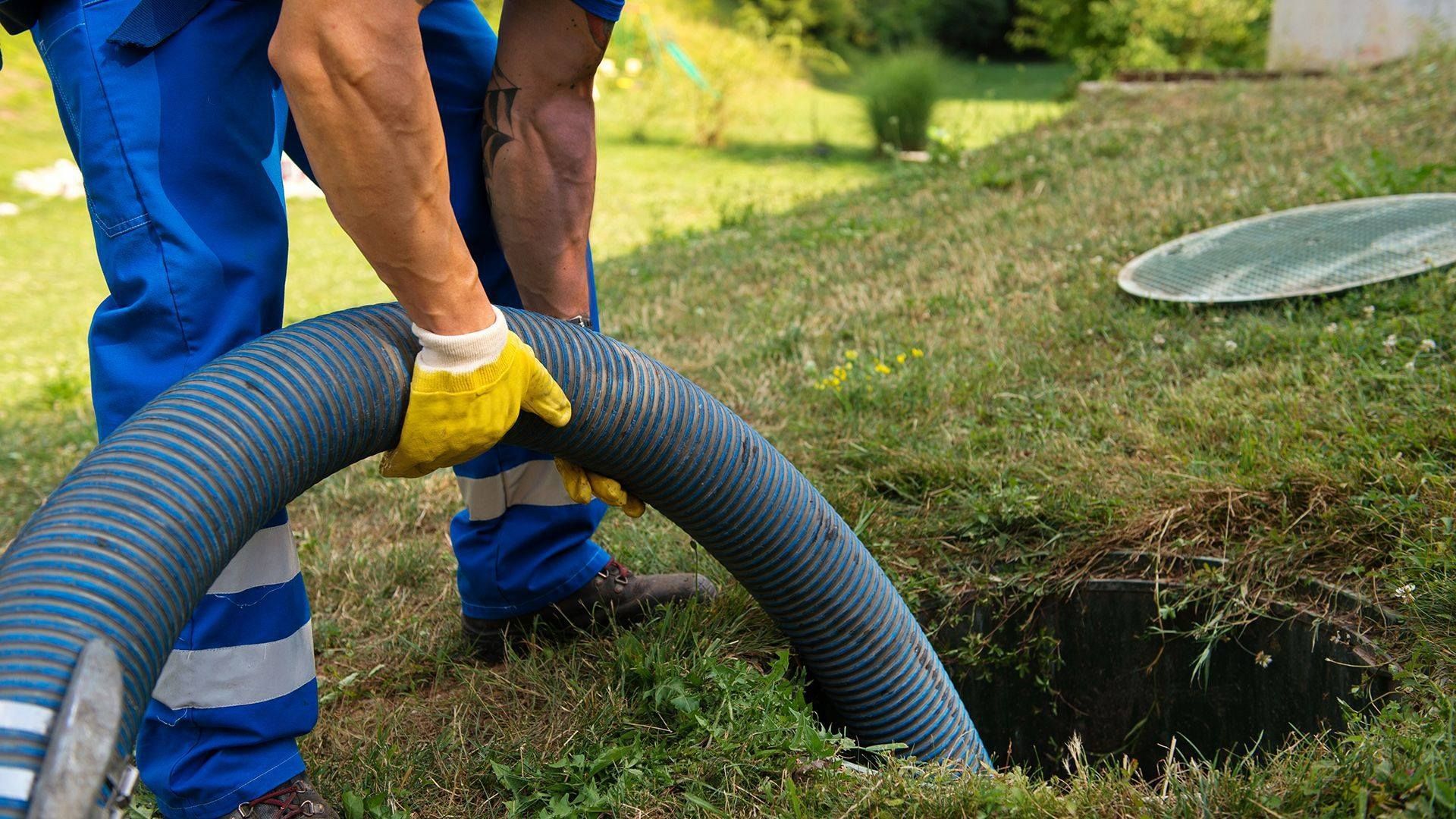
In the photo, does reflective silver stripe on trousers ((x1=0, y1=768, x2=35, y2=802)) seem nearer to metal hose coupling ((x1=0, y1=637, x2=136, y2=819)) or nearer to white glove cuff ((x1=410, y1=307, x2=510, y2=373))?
metal hose coupling ((x1=0, y1=637, x2=136, y2=819))

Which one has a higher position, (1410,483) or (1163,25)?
(1163,25)

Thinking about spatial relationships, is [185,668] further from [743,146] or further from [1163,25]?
[1163,25]

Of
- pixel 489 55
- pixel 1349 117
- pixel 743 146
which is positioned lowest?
pixel 743 146

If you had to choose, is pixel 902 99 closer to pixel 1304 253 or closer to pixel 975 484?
pixel 1304 253

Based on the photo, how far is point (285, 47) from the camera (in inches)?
55.6

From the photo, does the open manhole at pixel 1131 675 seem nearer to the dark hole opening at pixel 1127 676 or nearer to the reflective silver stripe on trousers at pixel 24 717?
the dark hole opening at pixel 1127 676

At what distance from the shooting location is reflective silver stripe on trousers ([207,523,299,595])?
1.67 meters

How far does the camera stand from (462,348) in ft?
5.09

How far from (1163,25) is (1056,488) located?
43.9 ft

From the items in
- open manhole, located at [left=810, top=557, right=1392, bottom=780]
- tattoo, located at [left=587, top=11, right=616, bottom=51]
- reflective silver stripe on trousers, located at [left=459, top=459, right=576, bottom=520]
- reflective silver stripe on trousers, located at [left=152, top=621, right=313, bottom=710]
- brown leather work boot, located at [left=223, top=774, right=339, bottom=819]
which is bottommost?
open manhole, located at [left=810, top=557, right=1392, bottom=780]

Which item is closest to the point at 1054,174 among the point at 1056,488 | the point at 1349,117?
the point at 1349,117

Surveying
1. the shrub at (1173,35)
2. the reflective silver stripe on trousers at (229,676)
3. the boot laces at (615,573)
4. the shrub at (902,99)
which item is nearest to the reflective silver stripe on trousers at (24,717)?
the reflective silver stripe on trousers at (229,676)

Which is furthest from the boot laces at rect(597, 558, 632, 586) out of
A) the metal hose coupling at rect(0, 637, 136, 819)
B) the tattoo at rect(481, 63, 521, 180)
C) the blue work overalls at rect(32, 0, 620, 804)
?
the metal hose coupling at rect(0, 637, 136, 819)

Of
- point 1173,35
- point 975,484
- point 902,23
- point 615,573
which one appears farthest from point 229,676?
point 902,23
